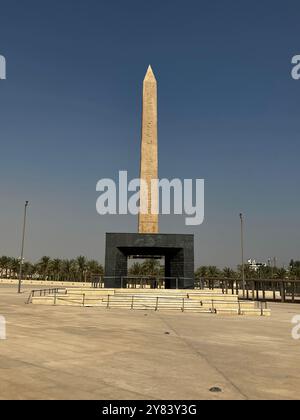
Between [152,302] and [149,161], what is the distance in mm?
12810

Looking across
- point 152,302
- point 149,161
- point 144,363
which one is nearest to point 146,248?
point 152,302

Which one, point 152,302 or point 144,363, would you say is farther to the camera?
point 152,302

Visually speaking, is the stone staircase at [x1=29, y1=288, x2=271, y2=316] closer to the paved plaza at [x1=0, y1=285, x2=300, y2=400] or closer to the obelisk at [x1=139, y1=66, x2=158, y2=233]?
the obelisk at [x1=139, y1=66, x2=158, y2=233]

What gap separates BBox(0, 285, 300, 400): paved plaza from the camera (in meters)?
6.49

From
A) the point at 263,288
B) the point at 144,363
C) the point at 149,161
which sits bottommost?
the point at 144,363

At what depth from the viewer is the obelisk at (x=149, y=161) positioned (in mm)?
33562

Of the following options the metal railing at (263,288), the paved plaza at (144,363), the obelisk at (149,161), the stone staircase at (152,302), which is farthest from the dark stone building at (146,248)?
the paved plaza at (144,363)

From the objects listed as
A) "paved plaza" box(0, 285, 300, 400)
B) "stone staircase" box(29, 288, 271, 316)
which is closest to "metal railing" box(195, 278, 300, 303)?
"stone staircase" box(29, 288, 271, 316)

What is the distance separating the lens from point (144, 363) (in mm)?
8695

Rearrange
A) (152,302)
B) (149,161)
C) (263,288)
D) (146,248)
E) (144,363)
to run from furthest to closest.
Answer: (263,288), (149,161), (146,248), (152,302), (144,363)

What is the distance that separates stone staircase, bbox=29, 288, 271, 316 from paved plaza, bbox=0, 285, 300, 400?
941 centimetres

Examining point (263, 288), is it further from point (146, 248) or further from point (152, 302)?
point (152, 302)
